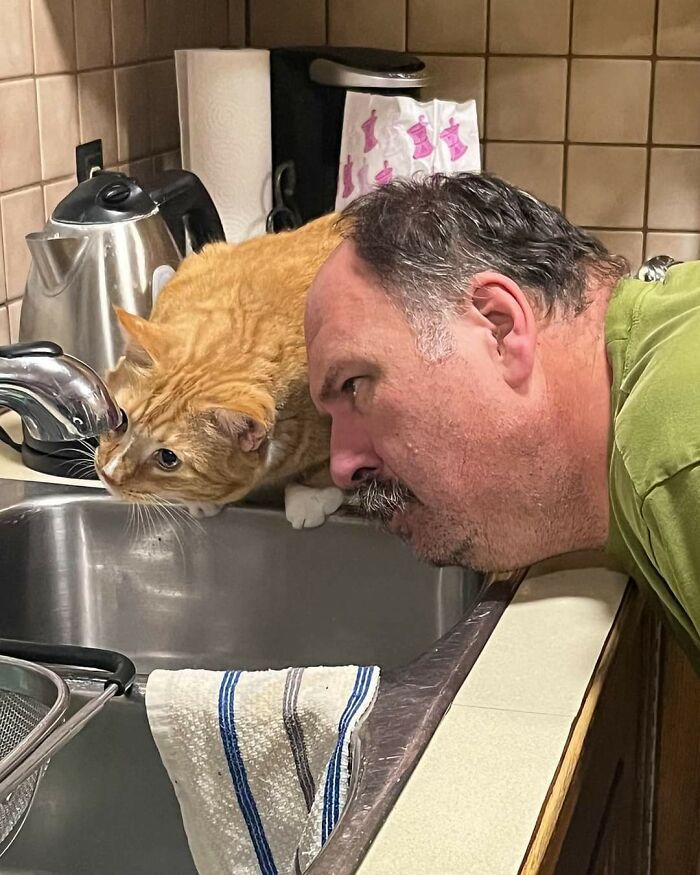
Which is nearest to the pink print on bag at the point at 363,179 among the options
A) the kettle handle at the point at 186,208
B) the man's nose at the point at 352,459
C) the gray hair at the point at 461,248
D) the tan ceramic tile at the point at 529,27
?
the kettle handle at the point at 186,208

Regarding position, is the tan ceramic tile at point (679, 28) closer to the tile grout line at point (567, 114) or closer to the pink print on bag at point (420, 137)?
the tile grout line at point (567, 114)

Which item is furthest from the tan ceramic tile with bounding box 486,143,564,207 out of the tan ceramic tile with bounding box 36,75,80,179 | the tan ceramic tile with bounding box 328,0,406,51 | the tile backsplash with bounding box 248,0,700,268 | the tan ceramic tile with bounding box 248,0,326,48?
the tan ceramic tile with bounding box 36,75,80,179

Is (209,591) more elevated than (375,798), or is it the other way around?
(375,798)

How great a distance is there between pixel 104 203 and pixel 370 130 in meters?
0.49

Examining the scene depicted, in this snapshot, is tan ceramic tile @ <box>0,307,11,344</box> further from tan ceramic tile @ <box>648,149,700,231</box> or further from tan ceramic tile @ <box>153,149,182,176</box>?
tan ceramic tile @ <box>648,149,700,231</box>

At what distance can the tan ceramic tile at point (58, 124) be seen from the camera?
1500 millimetres

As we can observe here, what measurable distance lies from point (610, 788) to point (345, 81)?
1.10 meters

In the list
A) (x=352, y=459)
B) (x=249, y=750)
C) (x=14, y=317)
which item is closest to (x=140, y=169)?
(x=14, y=317)

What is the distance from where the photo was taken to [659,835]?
1232 mm

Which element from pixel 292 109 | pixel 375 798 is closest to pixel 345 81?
pixel 292 109

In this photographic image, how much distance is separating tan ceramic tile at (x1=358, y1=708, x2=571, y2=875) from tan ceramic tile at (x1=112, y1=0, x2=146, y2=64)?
1.19 metres

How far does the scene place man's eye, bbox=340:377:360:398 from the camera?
41.0 inches

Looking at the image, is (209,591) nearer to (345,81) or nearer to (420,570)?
(420,570)

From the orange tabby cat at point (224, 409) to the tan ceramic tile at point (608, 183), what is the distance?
0.73m
